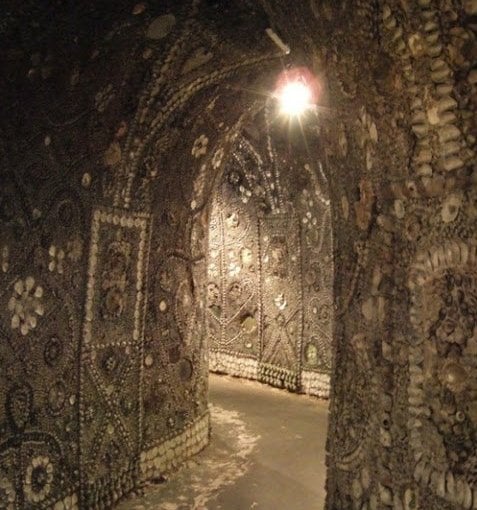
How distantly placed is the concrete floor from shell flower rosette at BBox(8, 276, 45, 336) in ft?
4.41

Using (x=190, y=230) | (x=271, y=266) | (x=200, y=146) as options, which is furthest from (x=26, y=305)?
(x=271, y=266)

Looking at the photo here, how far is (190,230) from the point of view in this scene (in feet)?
14.4

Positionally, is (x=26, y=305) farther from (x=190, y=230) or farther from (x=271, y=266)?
(x=271, y=266)

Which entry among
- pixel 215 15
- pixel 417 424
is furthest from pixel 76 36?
pixel 417 424

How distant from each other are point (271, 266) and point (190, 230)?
87.0 inches

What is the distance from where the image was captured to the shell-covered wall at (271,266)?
19.3 feet

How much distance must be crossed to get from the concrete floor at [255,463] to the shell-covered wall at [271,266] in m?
0.53

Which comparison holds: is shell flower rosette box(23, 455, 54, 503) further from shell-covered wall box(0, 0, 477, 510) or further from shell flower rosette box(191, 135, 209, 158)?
shell flower rosette box(191, 135, 209, 158)

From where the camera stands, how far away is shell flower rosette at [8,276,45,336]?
2939 millimetres

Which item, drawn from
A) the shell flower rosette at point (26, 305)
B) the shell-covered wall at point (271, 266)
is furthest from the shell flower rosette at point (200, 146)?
the shell flower rosette at point (26, 305)

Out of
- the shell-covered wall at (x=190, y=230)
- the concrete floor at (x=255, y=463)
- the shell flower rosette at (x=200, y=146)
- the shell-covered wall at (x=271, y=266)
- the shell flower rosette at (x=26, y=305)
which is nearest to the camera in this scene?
the shell-covered wall at (x=190, y=230)

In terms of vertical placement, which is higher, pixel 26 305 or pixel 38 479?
pixel 26 305

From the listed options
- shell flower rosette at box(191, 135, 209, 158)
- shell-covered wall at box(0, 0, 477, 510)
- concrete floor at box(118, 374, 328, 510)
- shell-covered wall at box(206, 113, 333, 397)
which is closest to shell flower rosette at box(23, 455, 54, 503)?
shell-covered wall at box(0, 0, 477, 510)

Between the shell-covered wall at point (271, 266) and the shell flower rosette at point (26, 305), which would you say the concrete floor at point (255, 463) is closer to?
the shell-covered wall at point (271, 266)
